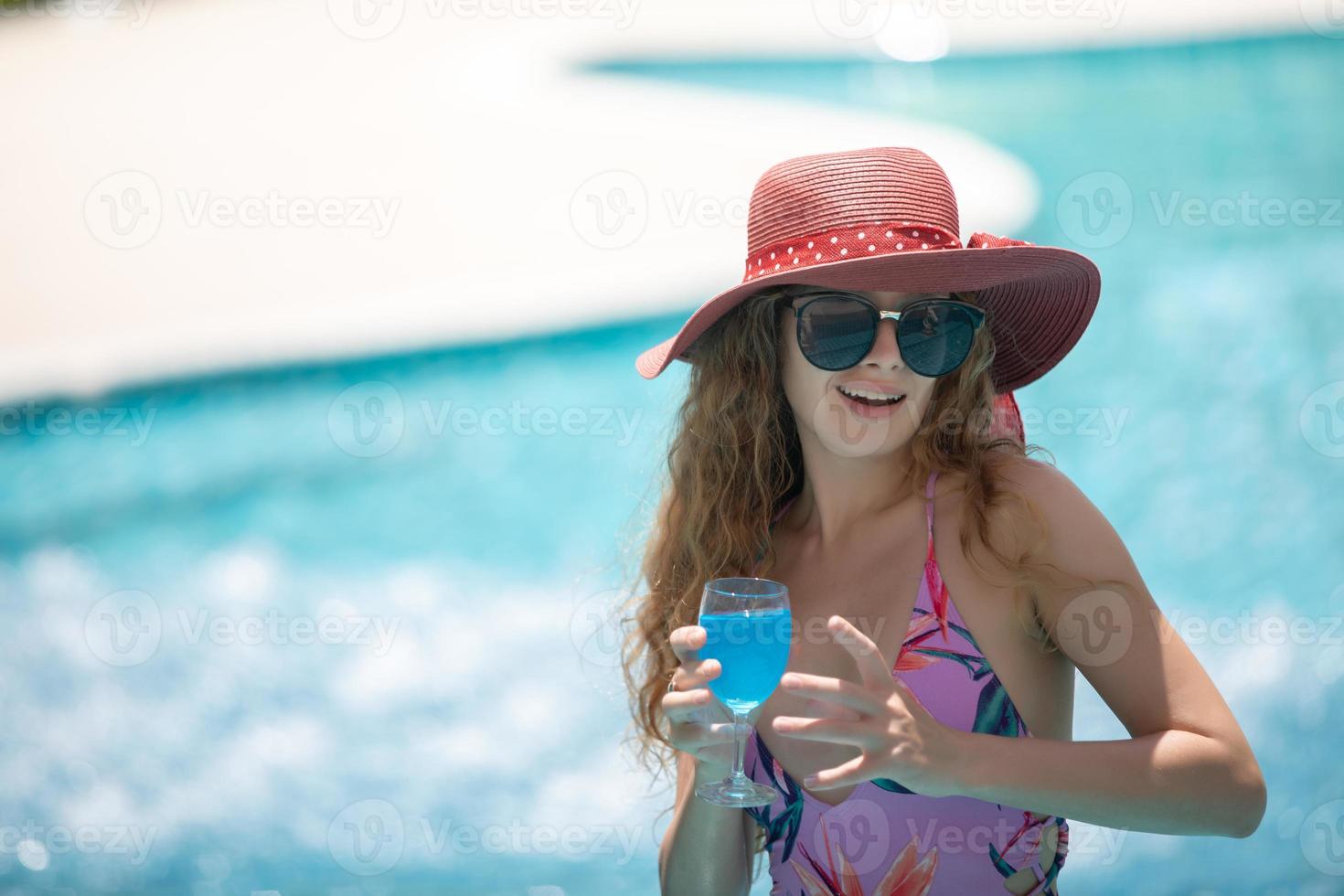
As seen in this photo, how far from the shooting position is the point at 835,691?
1.58 meters

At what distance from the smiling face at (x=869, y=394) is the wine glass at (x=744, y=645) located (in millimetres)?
492

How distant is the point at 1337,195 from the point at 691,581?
577 centimetres

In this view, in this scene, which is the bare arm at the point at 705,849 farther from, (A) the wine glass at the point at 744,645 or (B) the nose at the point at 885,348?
(B) the nose at the point at 885,348

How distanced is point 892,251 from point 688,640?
2.77ft

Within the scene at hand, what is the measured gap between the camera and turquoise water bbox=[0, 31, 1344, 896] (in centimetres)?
520

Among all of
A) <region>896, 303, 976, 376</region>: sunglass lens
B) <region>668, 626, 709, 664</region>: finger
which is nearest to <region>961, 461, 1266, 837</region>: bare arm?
<region>896, 303, 976, 376</region>: sunglass lens

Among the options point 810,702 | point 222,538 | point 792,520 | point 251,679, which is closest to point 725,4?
point 222,538

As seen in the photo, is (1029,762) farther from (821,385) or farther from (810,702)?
(821,385)

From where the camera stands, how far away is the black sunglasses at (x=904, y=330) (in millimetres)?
2186

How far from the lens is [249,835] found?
516 centimetres

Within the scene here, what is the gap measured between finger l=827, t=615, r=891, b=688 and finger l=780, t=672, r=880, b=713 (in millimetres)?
23

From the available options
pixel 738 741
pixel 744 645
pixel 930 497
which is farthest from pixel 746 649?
pixel 930 497

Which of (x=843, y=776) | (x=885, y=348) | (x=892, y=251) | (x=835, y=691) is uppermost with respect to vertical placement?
(x=892, y=251)

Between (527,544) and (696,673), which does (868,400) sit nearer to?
(696,673)
